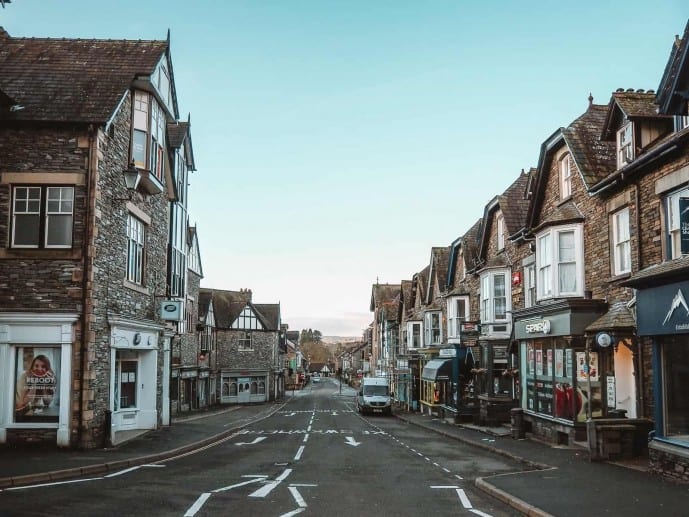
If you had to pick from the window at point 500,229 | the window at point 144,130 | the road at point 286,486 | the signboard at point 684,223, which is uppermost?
the window at point 144,130

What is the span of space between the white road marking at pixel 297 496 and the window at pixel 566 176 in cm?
1390

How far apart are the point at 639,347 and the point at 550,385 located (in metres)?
5.23

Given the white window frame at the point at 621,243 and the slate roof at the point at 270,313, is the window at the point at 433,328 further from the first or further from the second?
the slate roof at the point at 270,313

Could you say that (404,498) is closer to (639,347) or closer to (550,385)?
(639,347)

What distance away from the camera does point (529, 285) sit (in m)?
26.8

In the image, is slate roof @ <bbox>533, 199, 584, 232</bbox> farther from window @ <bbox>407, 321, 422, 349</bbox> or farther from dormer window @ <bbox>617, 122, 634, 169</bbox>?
window @ <bbox>407, 321, 422, 349</bbox>

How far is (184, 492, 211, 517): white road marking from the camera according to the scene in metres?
10.7

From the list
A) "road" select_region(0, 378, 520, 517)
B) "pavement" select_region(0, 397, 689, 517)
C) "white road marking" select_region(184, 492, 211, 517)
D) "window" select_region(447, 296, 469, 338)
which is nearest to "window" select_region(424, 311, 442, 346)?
"window" select_region(447, 296, 469, 338)

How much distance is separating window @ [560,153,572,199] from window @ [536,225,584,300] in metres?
1.58

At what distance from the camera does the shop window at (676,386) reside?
1452 cm

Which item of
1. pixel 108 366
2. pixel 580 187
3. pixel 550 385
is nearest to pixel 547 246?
pixel 580 187

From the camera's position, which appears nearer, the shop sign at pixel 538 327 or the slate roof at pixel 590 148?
the slate roof at pixel 590 148

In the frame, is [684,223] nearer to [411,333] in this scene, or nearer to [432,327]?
[432,327]

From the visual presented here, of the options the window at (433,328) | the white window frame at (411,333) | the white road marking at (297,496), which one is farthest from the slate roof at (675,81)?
the white window frame at (411,333)
